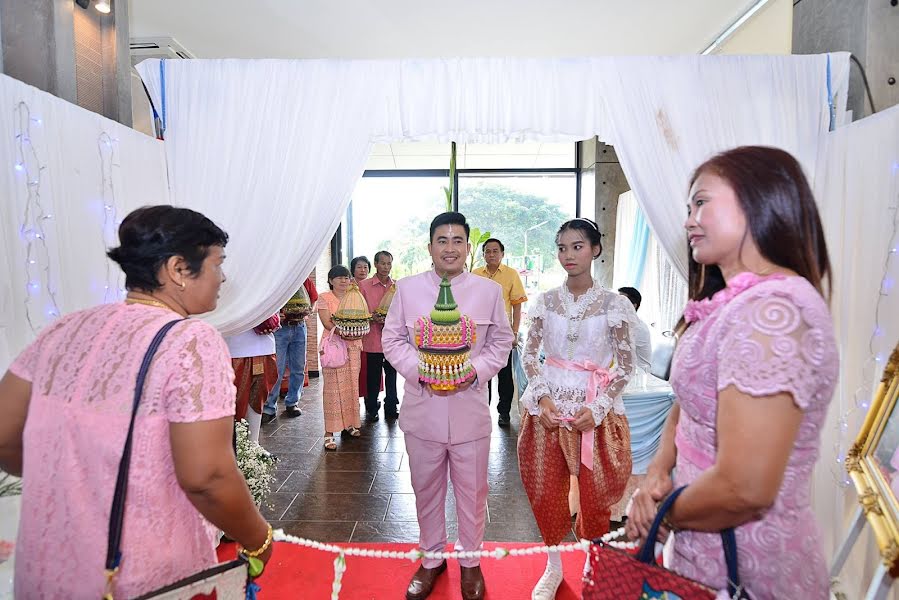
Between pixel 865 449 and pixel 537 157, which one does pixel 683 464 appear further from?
pixel 537 157

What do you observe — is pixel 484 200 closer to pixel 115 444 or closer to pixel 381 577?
pixel 381 577

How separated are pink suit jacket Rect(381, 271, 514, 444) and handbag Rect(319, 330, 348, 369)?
213cm

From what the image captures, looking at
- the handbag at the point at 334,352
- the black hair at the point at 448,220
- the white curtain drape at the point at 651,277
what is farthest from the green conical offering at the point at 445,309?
the white curtain drape at the point at 651,277

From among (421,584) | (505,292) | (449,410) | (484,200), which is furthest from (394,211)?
(421,584)

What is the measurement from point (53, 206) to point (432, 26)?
3386mm

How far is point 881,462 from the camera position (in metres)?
1.54

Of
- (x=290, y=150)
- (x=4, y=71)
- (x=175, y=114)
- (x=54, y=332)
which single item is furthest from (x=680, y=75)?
(x=4, y=71)

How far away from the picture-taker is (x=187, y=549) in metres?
1.20

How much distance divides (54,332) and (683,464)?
1465mm

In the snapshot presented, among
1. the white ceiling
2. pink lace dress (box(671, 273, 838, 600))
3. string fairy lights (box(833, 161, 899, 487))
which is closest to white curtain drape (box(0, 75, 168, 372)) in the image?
the white ceiling

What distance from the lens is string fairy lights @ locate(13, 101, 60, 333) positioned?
1.99 meters

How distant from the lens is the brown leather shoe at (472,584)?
7.76 feet

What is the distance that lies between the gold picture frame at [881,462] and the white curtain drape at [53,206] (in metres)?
2.79

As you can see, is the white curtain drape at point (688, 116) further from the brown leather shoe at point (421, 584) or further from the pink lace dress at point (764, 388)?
the brown leather shoe at point (421, 584)
